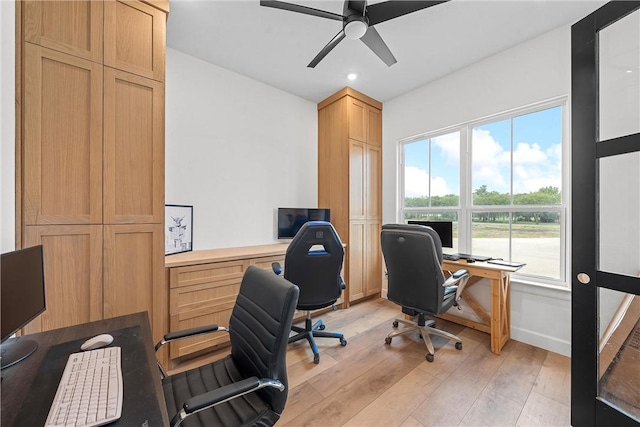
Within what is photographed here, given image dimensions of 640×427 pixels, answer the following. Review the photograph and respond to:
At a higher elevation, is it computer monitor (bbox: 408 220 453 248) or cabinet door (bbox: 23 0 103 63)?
cabinet door (bbox: 23 0 103 63)

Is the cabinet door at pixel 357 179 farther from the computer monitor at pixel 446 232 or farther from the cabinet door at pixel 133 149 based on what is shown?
the cabinet door at pixel 133 149

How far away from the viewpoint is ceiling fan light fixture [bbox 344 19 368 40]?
1.81 meters

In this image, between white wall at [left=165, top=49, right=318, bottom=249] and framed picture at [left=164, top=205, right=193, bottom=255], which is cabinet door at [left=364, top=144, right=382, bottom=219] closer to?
white wall at [left=165, top=49, right=318, bottom=249]

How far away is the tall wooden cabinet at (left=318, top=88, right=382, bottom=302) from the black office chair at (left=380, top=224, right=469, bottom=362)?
1017mm

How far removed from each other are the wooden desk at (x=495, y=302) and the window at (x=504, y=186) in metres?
0.43

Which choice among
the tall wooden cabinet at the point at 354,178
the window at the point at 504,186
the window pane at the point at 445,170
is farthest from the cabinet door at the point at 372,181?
the window pane at the point at 445,170

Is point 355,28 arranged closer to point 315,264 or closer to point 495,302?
point 315,264

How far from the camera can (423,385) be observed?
1.83 meters

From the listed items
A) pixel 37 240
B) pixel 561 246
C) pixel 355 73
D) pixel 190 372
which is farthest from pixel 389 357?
pixel 355 73

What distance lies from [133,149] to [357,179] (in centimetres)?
252

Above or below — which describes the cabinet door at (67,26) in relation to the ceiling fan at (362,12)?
below

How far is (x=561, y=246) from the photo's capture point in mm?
2303

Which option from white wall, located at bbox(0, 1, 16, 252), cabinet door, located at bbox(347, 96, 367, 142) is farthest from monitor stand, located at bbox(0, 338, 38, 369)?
cabinet door, located at bbox(347, 96, 367, 142)

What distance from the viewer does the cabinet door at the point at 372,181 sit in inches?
142
